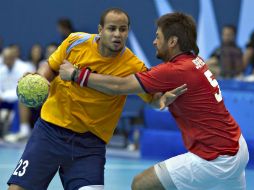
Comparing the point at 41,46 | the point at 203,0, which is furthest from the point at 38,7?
the point at 203,0

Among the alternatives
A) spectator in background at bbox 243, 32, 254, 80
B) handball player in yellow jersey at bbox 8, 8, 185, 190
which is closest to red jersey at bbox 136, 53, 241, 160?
handball player in yellow jersey at bbox 8, 8, 185, 190

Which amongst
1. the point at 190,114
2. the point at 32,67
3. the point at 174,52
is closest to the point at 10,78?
the point at 32,67

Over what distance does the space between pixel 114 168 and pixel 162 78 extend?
588 cm

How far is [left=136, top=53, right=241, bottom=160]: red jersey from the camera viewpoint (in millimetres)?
6250

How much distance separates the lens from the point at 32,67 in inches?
645

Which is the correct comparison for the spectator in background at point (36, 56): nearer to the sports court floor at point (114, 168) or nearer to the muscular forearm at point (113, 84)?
the sports court floor at point (114, 168)

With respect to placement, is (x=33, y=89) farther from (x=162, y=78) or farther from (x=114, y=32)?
(x=162, y=78)

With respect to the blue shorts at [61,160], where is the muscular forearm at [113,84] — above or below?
above

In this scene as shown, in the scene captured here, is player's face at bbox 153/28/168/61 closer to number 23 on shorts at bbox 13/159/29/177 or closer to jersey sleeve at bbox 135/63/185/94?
jersey sleeve at bbox 135/63/185/94

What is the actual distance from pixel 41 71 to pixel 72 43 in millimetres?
342

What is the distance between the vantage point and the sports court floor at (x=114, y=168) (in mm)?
10227

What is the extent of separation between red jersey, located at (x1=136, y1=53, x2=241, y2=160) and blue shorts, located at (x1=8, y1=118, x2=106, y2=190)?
732mm

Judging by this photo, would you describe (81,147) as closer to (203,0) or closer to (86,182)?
(86,182)

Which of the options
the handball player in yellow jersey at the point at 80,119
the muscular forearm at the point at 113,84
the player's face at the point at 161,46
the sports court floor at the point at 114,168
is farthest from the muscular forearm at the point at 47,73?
the sports court floor at the point at 114,168
